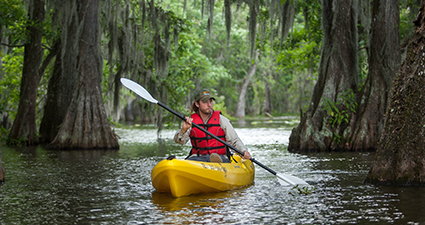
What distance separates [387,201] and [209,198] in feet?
6.82

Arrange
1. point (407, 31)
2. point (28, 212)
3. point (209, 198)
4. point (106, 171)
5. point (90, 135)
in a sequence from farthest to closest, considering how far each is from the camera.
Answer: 1. point (407, 31)
2. point (90, 135)
3. point (106, 171)
4. point (209, 198)
5. point (28, 212)

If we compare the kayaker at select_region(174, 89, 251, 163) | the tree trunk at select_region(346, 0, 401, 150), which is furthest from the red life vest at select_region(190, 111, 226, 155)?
the tree trunk at select_region(346, 0, 401, 150)

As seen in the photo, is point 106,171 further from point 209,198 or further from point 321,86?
point 321,86

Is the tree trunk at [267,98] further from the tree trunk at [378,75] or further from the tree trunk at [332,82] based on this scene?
the tree trunk at [378,75]

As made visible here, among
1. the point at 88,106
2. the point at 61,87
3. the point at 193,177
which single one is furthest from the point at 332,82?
the point at 61,87

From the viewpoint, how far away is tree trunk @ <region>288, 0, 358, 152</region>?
11547 mm

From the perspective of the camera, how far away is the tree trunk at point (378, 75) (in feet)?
36.4

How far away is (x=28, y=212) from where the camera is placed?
5.41m

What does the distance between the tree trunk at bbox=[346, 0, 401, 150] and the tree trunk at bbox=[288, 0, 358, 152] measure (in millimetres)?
443

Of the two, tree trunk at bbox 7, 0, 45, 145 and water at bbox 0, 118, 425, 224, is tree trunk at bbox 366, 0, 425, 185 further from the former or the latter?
tree trunk at bbox 7, 0, 45, 145

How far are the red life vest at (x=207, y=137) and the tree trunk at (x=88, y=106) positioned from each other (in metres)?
6.45

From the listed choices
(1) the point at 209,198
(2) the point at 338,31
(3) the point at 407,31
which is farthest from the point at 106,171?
(3) the point at 407,31

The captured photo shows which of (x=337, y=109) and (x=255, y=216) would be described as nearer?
(x=255, y=216)

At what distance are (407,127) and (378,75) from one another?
5613 millimetres
